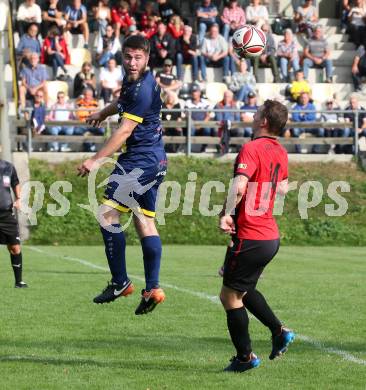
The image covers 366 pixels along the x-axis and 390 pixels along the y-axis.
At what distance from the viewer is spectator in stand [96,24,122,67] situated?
26.9 metres

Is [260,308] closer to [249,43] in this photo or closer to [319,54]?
[249,43]

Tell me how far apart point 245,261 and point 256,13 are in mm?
21732

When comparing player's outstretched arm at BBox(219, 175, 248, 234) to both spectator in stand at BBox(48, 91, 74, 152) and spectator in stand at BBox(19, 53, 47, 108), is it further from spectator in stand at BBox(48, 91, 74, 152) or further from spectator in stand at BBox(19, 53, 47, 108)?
spectator in stand at BBox(19, 53, 47, 108)

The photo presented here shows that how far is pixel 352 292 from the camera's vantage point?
45.4 ft

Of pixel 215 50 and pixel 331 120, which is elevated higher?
pixel 215 50

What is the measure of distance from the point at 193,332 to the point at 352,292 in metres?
4.27

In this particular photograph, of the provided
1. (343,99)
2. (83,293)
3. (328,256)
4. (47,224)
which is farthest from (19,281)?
(343,99)

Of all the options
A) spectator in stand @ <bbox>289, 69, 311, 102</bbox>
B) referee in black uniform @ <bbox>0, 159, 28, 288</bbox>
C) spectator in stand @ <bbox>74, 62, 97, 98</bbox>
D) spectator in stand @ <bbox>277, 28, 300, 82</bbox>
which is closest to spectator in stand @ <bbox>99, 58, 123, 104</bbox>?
spectator in stand @ <bbox>74, 62, 97, 98</bbox>

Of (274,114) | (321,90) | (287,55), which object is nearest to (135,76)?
(274,114)

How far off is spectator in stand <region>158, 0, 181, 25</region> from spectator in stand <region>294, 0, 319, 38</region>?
11.2ft

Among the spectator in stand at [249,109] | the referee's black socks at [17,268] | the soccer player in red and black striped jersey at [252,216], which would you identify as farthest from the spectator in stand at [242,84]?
the soccer player in red and black striped jersey at [252,216]

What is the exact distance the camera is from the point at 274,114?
7770mm

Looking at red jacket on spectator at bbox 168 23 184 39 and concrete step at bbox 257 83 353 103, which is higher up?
red jacket on spectator at bbox 168 23 184 39

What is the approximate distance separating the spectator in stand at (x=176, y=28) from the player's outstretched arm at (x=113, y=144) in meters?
18.7
